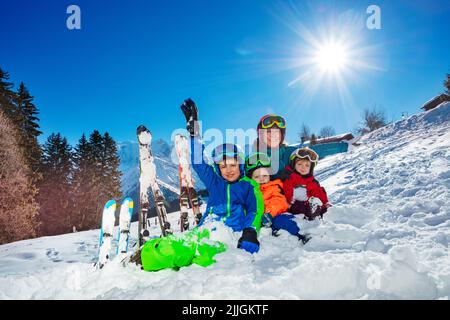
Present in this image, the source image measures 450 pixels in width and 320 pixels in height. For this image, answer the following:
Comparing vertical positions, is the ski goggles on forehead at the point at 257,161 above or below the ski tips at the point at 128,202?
above

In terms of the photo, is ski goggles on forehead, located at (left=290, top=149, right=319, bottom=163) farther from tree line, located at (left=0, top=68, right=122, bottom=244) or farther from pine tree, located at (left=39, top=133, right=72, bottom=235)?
pine tree, located at (left=39, top=133, right=72, bottom=235)

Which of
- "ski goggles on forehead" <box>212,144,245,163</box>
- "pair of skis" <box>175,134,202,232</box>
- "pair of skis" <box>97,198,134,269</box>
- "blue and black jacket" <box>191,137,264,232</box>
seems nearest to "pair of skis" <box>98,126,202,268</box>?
"pair of skis" <box>175,134,202,232</box>

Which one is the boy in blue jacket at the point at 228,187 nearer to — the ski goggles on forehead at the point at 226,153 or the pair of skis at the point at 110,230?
the ski goggles on forehead at the point at 226,153

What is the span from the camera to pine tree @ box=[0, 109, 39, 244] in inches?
606

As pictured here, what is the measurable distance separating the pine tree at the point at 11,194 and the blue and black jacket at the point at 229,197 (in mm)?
17092

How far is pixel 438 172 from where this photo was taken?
620 centimetres

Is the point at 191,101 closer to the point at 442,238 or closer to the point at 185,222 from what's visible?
the point at 185,222

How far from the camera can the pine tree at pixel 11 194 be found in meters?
15.4

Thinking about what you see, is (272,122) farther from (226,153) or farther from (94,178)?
(94,178)

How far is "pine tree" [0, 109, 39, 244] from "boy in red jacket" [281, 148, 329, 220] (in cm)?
1779

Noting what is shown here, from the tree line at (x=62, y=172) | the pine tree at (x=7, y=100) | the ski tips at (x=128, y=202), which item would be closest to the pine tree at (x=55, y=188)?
the tree line at (x=62, y=172)

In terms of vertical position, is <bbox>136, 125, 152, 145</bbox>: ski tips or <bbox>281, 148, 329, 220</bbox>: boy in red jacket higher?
<bbox>136, 125, 152, 145</bbox>: ski tips
